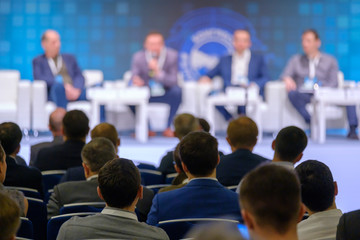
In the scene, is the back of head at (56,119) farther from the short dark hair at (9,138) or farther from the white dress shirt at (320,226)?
the white dress shirt at (320,226)

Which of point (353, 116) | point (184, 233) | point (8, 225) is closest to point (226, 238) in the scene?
point (8, 225)

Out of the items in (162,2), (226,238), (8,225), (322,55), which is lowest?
(8,225)

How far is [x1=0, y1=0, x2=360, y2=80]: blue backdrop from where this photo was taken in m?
10.8

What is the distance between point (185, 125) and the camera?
446 centimetres

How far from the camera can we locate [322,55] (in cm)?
878

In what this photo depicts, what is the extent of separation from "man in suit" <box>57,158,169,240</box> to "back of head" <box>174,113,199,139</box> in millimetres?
2088

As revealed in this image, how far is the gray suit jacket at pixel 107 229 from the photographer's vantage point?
2.13 meters

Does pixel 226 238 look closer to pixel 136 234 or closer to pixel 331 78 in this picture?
pixel 136 234

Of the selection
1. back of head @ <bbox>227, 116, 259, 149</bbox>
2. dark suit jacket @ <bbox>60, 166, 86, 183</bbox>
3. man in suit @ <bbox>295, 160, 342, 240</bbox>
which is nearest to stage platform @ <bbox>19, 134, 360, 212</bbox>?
back of head @ <bbox>227, 116, 259, 149</bbox>

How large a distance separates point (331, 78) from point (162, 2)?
11.6ft

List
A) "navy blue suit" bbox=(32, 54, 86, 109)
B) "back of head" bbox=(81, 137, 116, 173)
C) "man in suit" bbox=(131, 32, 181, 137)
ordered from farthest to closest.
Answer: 1. "man in suit" bbox=(131, 32, 181, 137)
2. "navy blue suit" bbox=(32, 54, 86, 109)
3. "back of head" bbox=(81, 137, 116, 173)

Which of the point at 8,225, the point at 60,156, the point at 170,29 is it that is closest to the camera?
the point at 8,225

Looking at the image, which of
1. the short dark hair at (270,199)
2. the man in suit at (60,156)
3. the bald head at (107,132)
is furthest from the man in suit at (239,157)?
the short dark hair at (270,199)

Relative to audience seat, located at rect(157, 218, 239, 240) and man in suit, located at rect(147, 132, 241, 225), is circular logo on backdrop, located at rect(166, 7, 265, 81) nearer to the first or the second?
man in suit, located at rect(147, 132, 241, 225)
